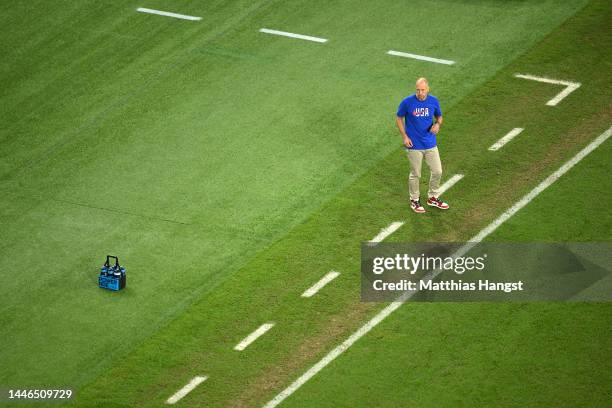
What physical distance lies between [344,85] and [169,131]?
3576 millimetres

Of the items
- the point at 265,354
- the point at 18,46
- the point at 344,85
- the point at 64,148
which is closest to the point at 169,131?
the point at 64,148

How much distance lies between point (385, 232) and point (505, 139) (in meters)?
3.65

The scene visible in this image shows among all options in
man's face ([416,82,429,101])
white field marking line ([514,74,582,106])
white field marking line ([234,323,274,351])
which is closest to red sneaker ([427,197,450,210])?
man's face ([416,82,429,101])

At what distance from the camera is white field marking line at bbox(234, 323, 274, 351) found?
1833 centimetres

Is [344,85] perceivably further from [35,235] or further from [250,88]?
[35,235]

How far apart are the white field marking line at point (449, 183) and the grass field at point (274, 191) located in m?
0.18

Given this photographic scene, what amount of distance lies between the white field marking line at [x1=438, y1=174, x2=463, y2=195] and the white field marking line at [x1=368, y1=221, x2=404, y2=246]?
1.25 metres

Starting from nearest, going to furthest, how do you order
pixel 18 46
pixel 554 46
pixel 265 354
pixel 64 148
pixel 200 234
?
pixel 265 354, pixel 200 234, pixel 64 148, pixel 554 46, pixel 18 46

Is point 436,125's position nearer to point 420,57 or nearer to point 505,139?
point 505,139

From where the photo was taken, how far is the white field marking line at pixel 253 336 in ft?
60.1

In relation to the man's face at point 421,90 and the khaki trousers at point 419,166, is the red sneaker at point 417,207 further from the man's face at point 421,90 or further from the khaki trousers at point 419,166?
the man's face at point 421,90

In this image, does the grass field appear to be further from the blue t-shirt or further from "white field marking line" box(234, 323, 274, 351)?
the blue t-shirt

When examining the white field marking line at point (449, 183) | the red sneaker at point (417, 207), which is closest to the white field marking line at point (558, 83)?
the white field marking line at point (449, 183)

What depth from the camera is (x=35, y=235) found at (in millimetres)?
21250
